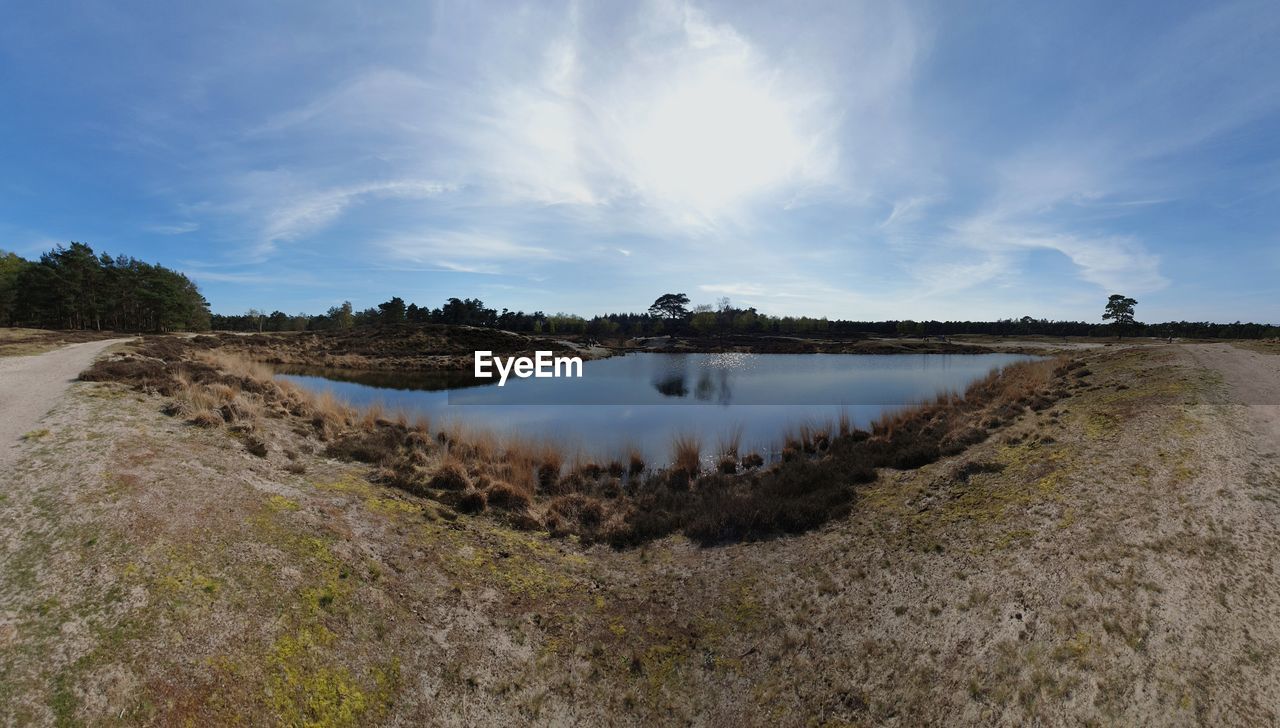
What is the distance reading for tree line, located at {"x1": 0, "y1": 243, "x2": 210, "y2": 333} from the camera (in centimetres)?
4722

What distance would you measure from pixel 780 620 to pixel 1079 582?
11.2 ft

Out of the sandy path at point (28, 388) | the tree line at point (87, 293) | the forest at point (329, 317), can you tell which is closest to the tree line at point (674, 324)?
the forest at point (329, 317)

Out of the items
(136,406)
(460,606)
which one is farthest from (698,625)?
(136,406)

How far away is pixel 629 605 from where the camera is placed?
21.6 feet

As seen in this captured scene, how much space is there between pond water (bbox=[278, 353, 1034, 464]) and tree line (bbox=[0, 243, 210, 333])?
1254 inches

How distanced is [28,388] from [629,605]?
16096mm

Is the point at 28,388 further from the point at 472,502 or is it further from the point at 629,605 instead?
the point at 629,605

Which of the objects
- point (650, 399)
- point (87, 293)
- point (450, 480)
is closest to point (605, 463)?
point (450, 480)

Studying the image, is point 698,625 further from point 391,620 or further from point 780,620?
point 391,620

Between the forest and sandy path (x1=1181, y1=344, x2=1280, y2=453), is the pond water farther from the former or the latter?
the forest

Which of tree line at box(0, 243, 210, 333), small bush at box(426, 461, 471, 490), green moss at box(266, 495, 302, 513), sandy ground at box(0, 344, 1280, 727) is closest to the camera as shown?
sandy ground at box(0, 344, 1280, 727)

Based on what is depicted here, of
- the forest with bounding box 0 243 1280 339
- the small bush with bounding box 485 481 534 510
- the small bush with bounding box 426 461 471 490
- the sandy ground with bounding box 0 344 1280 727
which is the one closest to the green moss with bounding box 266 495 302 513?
the sandy ground with bounding box 0 344 1280 727

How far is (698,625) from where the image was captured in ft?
19.9

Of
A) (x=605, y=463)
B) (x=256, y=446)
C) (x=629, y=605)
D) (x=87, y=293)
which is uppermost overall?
(x=87, y=293)
